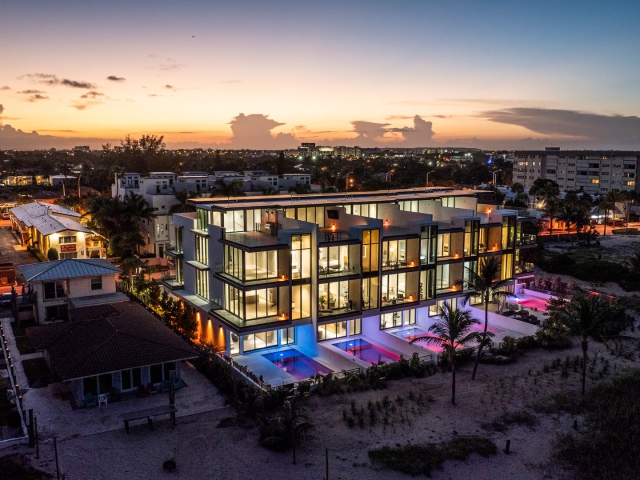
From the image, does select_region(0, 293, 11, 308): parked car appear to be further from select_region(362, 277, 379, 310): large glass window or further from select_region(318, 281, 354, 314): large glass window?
select_region(362, 277, 379, 310): large glass window

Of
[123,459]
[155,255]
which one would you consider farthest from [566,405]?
[155,255]

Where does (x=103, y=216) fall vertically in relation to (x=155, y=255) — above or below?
above

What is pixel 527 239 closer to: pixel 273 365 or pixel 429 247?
pixel 429 247

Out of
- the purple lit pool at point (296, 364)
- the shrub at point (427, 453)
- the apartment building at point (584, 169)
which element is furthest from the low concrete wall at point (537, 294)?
the apartment building at point (584, 169)

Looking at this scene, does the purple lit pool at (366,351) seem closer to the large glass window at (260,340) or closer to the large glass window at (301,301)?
the large glass window at (301,301)

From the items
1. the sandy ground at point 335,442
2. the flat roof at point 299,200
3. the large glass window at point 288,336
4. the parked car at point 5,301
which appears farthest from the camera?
the parked car at point 5,301

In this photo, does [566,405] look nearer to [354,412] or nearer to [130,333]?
[354,412]

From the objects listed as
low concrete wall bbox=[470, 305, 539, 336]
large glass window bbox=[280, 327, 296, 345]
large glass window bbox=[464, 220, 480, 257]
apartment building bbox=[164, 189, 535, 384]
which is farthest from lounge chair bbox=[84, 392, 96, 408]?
large glass window bbox=[464, 220, 480, 257]
